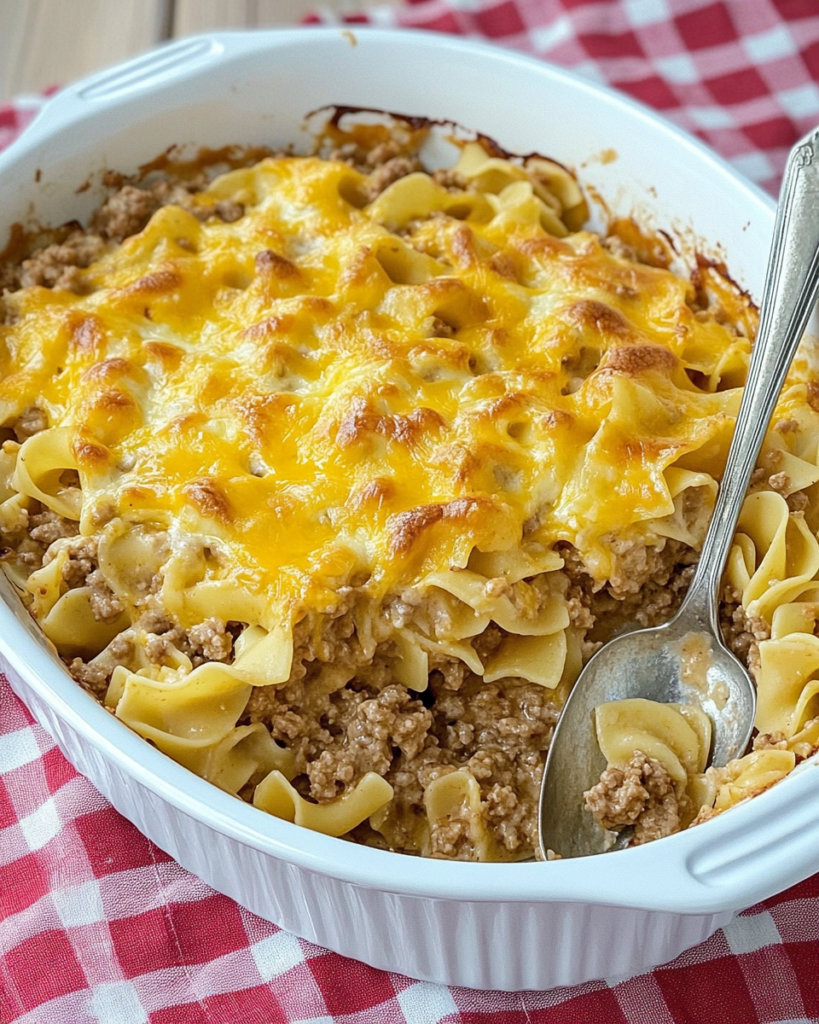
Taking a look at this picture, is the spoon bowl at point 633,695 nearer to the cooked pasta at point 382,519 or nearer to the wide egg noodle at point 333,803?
the cooked pasta at point 382,519

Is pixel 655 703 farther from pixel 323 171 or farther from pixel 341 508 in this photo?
pixel 323 171

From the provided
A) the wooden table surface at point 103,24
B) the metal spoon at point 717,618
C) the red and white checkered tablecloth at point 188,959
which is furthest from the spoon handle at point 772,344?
the wooden table surface at point 103,24

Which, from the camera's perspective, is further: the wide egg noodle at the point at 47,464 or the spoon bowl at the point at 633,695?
the wide egg noodle at the point at 47,464

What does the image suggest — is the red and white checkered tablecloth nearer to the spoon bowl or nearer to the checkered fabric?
the spoon bowl

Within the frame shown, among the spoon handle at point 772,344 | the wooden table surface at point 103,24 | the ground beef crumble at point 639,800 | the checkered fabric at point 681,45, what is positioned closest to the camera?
the ground beef crumble at point 639,800

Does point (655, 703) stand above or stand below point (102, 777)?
below

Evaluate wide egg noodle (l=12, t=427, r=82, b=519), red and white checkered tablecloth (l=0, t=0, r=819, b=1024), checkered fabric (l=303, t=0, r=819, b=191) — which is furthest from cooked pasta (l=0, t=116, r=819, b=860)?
checkered fabric (l=303, t=0, r=819, b=191)

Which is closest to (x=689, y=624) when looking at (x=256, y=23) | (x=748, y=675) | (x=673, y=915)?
(x=748, y=675)

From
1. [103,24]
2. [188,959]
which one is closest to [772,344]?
[188,959]

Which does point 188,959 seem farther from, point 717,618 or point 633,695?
point 717,618
